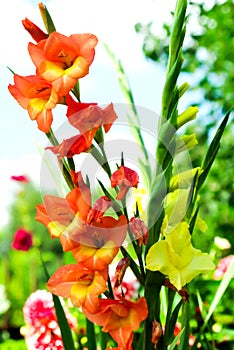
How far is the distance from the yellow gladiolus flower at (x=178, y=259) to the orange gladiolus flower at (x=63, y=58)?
19 centimetres

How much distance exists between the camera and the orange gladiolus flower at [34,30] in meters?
0.72

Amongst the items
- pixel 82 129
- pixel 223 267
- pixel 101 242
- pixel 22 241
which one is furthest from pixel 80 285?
pixel 22 241

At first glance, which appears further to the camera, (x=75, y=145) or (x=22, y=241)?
(x=22, y=241)

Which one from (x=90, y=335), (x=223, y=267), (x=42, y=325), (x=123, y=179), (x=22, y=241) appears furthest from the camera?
(x=22, y=241)

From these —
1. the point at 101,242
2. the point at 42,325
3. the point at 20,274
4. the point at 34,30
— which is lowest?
the point at 20,274

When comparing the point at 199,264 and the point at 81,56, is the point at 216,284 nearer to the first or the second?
the point at 199,264

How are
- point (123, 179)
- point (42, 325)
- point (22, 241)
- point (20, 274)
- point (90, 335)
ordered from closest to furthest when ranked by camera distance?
point (123, 179), point (90, 335), point (42, 325), point (22, 241), point (20, 274)

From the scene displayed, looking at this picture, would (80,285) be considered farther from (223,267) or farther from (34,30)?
(223,267)

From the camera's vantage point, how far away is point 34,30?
726 millimetres

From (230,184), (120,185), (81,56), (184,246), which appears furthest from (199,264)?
(230,184)

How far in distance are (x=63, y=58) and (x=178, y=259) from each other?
256 millimetres

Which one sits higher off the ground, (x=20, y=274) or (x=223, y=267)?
(x=223, y=267)

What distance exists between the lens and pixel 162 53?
2.60m

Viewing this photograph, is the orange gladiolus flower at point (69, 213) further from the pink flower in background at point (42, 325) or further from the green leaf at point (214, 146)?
the pink flower in background at point (42, 325)
